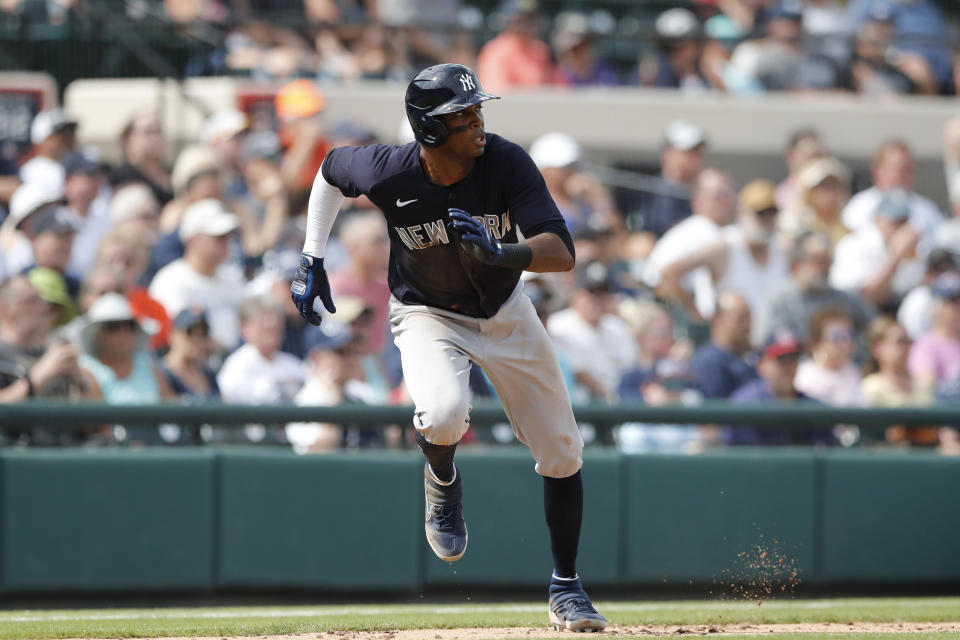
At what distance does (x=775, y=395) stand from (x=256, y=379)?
3024mm

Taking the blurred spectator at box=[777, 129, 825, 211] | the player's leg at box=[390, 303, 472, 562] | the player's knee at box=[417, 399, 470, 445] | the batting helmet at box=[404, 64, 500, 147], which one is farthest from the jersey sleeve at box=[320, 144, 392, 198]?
the blurred spectator at box=[777, 129, 825, 211]

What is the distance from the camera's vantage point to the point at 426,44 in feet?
38.8

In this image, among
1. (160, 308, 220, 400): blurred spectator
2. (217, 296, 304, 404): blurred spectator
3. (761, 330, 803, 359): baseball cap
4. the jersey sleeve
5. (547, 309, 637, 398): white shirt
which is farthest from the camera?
(547, 309, 637, 398): white shirt

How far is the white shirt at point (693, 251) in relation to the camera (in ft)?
30.6

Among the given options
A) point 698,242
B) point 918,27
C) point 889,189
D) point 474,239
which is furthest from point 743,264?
point 918,27

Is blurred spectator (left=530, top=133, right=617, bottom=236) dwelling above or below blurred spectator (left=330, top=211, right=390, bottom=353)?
above

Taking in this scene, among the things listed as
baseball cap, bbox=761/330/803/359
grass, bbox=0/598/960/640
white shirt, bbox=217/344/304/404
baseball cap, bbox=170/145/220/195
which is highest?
baseball cap, bbox=170/145/220/195

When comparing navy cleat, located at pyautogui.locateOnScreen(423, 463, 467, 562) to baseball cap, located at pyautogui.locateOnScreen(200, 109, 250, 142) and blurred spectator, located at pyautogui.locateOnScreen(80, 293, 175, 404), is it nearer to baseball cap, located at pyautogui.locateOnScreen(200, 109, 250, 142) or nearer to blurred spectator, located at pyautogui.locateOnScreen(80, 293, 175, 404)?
blurred spectator, located at pyautogui.locateOnScreen(80, 293, 175, 404)

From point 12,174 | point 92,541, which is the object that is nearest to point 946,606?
point 92,541

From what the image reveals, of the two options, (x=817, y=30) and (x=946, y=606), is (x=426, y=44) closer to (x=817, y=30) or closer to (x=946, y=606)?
(x=817, y=30)

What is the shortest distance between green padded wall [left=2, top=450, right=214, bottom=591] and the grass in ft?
0.74

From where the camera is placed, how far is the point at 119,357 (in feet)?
23.9

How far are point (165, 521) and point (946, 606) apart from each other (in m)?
3.99

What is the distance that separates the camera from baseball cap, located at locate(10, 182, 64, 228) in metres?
8.32
